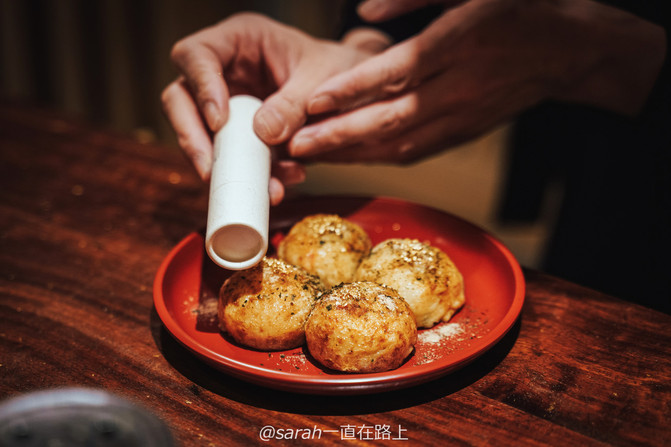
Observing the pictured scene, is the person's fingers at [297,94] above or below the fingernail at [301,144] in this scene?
above

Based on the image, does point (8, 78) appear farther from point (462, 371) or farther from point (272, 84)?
point (462, 371)

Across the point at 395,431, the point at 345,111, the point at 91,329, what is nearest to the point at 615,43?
the point at 345,111

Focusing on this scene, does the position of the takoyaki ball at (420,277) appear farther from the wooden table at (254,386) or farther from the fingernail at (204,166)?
the fingernail at (204,166)

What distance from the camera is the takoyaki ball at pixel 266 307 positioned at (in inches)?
38.5

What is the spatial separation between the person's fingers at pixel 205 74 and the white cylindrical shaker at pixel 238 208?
121 millimetres

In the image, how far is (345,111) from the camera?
1.43m

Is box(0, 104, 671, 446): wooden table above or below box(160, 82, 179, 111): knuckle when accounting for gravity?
below

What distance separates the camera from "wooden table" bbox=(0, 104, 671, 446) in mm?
851

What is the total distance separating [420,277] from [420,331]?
0.34 ft

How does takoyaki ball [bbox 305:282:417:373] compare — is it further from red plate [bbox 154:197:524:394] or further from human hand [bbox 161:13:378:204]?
human hand [bbox 161:13:378:204]

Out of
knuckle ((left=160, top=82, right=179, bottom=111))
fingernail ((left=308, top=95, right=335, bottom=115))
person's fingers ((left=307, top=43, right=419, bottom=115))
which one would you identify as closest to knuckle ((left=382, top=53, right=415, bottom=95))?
person's fingers ((left=307, top=43, right=419, bottom=115))

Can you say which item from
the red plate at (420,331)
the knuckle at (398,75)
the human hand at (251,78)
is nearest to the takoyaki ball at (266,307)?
the red plate at (420,331)

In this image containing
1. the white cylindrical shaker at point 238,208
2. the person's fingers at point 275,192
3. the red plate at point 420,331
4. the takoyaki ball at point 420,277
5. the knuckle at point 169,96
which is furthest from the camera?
the knuckle at point 169,96

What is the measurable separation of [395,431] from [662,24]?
4.25 ft
